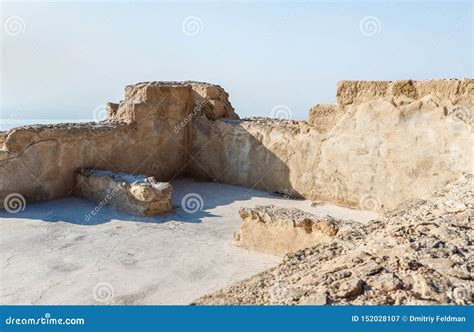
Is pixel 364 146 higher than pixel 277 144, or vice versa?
pixel 364 146

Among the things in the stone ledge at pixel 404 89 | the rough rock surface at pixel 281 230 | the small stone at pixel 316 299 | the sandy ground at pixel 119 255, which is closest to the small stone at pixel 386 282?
the small stone at pixel 316 299

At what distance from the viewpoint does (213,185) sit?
10148 millimetres

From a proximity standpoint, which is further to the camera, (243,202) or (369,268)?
(243,202)

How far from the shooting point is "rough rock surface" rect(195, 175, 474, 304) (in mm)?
2869

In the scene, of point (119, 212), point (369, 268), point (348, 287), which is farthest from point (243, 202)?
point (348, 287)

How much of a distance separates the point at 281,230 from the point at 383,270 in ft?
9.27

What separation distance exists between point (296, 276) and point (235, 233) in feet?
9.59

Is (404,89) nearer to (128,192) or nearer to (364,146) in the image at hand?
(364,146)

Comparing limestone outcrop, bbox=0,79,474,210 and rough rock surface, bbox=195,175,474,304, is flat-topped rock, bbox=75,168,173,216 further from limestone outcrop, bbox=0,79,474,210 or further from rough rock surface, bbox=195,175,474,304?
rough rock surface, bbox=195,175,474,304

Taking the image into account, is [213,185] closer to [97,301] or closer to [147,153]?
[147,153]

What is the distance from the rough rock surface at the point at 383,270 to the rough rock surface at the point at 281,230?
1.29m

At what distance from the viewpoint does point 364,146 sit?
8.04m

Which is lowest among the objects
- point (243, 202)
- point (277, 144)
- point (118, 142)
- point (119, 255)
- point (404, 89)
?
point (119, 255)

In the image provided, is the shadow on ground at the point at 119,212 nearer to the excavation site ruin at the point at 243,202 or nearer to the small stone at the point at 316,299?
the excavation site ruin at the point at 243,202
